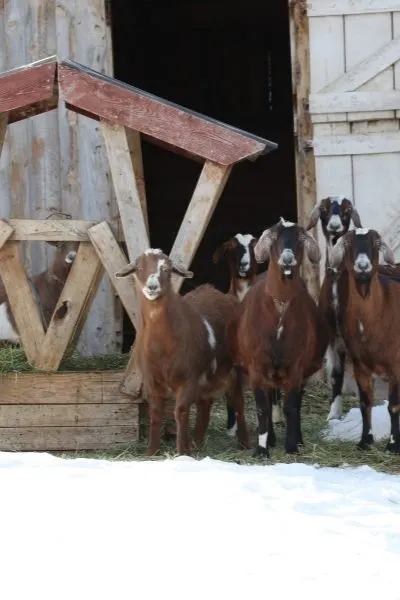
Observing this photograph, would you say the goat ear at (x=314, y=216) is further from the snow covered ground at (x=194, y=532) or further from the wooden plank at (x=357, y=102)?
the snow covered ground at (x=194, y=532)

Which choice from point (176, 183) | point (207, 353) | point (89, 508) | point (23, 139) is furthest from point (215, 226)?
point (89, 508)

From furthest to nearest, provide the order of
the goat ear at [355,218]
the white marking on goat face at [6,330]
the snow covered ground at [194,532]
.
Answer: the white marking on goat face at [6,330], the goat ear at [355,218], the snow covered ground at [194,532]

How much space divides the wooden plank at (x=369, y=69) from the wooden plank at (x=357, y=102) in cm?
7

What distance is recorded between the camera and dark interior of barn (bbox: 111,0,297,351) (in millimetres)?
18281

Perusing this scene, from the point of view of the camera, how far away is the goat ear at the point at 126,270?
9.40 meters

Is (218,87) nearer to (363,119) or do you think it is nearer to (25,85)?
(363,119)

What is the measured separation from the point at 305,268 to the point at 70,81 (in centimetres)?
324

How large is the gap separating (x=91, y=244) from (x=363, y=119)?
125 inches

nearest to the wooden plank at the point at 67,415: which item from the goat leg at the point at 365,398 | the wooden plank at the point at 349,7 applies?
the goat leg at the point at 365,398

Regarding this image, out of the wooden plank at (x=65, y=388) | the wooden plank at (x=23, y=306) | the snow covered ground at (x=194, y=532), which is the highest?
the wooden plank at (x=23, y=306)

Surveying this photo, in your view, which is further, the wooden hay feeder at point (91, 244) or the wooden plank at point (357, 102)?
the wooden plank at point (357, 102)

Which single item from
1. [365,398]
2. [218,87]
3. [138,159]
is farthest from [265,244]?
[218,87]

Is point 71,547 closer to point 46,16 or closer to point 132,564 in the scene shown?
point 132,564

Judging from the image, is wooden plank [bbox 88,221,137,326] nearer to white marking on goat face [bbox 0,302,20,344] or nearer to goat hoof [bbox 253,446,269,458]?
goat hoof [bbox 253,446,269,458]
